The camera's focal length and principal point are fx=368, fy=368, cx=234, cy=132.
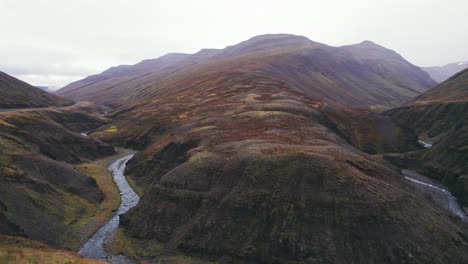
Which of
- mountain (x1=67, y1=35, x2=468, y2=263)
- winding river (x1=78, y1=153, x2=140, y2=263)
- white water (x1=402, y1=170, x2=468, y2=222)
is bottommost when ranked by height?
white water (x1=402, y1=170, x2=468, y2=222)

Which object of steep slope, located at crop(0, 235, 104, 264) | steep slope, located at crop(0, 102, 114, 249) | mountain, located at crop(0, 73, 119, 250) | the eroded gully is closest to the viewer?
steep slope, located at crop(0, 235, 104, 264)

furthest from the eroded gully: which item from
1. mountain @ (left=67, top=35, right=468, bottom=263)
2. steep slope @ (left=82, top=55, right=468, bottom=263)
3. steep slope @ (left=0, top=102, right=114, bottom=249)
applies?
steep slope @ (left=0, top=102, right=114, bottom=249)

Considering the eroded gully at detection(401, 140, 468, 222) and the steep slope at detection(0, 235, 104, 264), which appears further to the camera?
the eroded gully at detection(401, 140, 468, 222)

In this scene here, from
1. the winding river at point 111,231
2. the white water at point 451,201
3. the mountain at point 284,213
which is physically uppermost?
the mountain at point 284,213

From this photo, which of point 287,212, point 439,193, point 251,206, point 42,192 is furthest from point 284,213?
point 439,193

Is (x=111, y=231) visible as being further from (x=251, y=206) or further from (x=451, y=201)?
(x=451, y=201)

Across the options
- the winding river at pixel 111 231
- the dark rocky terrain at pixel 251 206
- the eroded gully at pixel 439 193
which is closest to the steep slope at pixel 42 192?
the dark rocky terrain at pixel 251 206

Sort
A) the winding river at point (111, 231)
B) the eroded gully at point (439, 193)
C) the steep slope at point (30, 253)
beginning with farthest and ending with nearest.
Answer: the eroded gully at point (439, 193), the winding river at point (111, 231), the steep slope at point (30, 253)

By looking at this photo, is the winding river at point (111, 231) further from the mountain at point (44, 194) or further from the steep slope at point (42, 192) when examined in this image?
the steep slope at point (42, 192)

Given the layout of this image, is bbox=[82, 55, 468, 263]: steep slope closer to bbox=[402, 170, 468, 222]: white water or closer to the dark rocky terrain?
the dark rocky terrain
